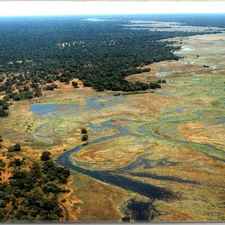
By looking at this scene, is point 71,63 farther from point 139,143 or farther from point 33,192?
point 33,192

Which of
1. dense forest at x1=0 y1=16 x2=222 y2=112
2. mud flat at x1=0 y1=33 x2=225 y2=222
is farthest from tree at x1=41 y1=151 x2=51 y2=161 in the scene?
dense forest at x1=0 y1=16 x2=222 y2=112

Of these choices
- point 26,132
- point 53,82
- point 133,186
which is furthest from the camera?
point 53,82

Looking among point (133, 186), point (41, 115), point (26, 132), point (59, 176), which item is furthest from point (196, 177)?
point (41, 115)

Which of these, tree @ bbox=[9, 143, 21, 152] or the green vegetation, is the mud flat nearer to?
tree @ bbox=[9, 143, 21, 152]

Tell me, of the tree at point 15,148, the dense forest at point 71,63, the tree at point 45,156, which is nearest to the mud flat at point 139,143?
the tree at point 15,148

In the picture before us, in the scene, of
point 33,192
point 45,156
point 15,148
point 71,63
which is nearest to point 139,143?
point 45,156

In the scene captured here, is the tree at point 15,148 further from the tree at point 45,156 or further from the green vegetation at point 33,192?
the green vegetation at point 33,192

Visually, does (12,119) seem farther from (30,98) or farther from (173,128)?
(173,128)

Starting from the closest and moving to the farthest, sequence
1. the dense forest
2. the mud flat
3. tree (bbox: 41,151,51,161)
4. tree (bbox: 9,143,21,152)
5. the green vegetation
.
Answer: the green vegetation, the mud flat, tree (bbox: 41,151,51,161), tree (bbox: 9,143,21,152), the dense forest
